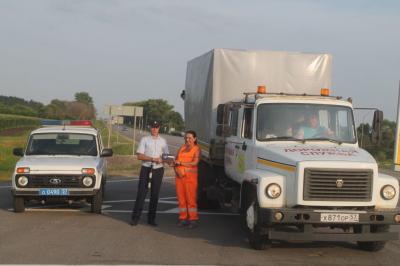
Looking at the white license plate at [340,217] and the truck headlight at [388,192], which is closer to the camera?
the white license plate at [340,217]

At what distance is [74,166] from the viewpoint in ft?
39.2

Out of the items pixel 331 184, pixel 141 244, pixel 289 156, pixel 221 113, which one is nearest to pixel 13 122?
pixel 221 113

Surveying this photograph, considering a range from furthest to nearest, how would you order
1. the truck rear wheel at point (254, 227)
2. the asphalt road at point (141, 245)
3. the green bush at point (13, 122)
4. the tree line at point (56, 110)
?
the tree line at point (56, 110) → the green bush at point (13, 122) → the truck rear wheel at point (254, 227) → the asphalt road at point (141, 245)

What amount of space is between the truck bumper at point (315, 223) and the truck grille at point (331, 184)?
0.21 metres

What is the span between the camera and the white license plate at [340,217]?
26.7ft

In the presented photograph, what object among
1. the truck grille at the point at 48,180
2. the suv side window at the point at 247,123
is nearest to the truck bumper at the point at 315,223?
the suv side window at the point at 247,123

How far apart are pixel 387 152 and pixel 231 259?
4915cm

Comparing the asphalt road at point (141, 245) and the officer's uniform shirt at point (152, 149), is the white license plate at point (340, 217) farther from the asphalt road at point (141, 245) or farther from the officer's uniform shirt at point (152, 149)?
the officer's uniform shirt at point (152, 149)

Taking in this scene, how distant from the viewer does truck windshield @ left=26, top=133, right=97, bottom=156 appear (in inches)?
521

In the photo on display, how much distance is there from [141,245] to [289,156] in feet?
8.46

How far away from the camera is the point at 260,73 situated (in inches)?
468

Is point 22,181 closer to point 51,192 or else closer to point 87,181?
point 51,192

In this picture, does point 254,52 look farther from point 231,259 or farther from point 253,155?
point 231,259

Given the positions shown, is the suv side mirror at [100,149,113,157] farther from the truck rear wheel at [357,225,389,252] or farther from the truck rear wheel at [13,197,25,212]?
the truck rear wheel at [357,225,389,252]
